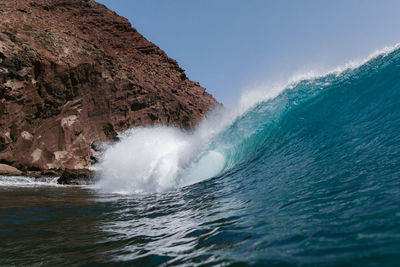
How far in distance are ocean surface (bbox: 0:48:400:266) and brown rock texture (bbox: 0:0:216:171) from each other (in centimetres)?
1206

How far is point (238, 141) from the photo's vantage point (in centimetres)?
977

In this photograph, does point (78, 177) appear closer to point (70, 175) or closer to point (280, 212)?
point (70, 175)

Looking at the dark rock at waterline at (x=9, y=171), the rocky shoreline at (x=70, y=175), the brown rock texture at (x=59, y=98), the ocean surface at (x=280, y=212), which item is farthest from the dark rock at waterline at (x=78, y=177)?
the ocean surface at (x=280, y=212)

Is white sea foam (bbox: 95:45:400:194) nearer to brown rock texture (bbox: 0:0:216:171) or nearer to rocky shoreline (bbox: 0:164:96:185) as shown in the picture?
rocky shoreline (bbox: 0:164:96:185)

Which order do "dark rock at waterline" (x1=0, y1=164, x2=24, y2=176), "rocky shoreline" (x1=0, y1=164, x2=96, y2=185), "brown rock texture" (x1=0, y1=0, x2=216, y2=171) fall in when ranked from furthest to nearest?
"brown rock texture" (x1=0, y1=0, x2=216, y2=171), "dark rock at waterline" (x1=0, y1=164, x2=24, y2=176), "rocky shoreline" (x1=0, y1=164, x2=96, y2=185)

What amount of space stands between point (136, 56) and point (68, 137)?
22104 millimetres

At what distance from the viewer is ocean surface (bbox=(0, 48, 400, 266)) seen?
1.84 m

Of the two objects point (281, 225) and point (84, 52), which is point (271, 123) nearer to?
point (281, 225)

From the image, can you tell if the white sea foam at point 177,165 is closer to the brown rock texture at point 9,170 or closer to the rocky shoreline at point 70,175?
the rocky shoreline at point 70,175

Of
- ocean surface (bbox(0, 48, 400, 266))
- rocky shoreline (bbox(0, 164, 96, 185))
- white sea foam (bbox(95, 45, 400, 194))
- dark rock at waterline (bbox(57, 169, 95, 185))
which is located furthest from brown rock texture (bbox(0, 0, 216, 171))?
ocean surface (bbox(0, 48, 400, 266))

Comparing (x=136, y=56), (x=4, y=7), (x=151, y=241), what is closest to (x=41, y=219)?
(x=151, y=241)

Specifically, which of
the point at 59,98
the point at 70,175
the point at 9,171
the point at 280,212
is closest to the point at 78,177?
the point at 70,175

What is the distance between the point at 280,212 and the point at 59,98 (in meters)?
19.7

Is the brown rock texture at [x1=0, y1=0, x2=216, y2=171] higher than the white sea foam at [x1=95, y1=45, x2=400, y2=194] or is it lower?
higher
